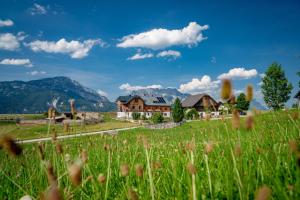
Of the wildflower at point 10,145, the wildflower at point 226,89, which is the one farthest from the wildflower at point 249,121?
the wildflower at point 10,145

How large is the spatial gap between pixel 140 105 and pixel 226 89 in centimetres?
11835

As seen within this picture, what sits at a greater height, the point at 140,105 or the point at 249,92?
the point at 140,105

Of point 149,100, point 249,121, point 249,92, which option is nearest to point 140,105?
point 149,100

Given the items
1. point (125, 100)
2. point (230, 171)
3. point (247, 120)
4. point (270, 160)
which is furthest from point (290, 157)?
point (125, 100)

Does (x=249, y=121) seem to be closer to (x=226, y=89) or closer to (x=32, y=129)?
(x=226, y=89)

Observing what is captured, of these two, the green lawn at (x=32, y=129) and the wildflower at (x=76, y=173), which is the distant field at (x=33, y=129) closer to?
the green lawn at (x=32, y=129)

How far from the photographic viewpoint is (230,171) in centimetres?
214

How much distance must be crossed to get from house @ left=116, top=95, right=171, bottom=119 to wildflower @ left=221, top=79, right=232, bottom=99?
4500 inches

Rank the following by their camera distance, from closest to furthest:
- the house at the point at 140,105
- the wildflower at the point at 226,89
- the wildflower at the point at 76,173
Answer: the wildflower at the point at 76,173, the wildflower at the point at 226,89, the house at the point at 140,105

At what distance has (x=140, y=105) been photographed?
120 meters

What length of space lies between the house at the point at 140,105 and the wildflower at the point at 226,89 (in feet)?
375

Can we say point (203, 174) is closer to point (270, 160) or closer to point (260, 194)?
point (270, 160)

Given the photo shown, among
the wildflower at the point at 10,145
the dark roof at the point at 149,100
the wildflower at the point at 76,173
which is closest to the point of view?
the wildflower at the point at 76,173

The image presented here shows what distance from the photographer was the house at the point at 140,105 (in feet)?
388
